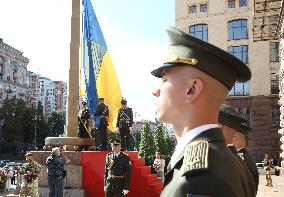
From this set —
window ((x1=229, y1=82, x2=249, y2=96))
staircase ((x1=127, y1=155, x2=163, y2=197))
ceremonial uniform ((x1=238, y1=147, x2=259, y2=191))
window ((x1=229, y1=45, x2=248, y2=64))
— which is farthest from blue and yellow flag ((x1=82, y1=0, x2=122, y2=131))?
window ((x1=229, y1=45, x2=248, y2=64))

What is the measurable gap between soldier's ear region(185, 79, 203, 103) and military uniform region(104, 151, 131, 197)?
26.7 feet

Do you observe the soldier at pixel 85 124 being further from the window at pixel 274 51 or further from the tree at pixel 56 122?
the tree at pixel 56 122

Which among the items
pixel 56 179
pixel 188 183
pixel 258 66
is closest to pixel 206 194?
pixel 188 183

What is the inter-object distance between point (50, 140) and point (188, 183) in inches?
465

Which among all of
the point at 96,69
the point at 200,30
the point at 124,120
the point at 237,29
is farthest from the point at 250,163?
the point at 200,30

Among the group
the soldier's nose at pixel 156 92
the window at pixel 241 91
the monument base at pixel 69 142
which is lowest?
the monument base at pixel 69 142

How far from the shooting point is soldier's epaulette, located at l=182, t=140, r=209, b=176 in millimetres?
1610

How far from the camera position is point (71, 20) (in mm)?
13969

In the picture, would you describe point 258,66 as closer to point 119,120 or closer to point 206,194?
point 119,120

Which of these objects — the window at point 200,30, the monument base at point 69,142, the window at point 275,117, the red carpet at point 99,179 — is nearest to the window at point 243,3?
the window at point 200,30

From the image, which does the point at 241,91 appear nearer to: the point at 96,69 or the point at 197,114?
the point at 96,69

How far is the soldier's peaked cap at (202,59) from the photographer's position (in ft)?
6.23

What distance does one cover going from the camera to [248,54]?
42.3 m

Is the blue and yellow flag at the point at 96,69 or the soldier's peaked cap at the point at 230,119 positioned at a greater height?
the blue and yellow flag at the point at 96,69
